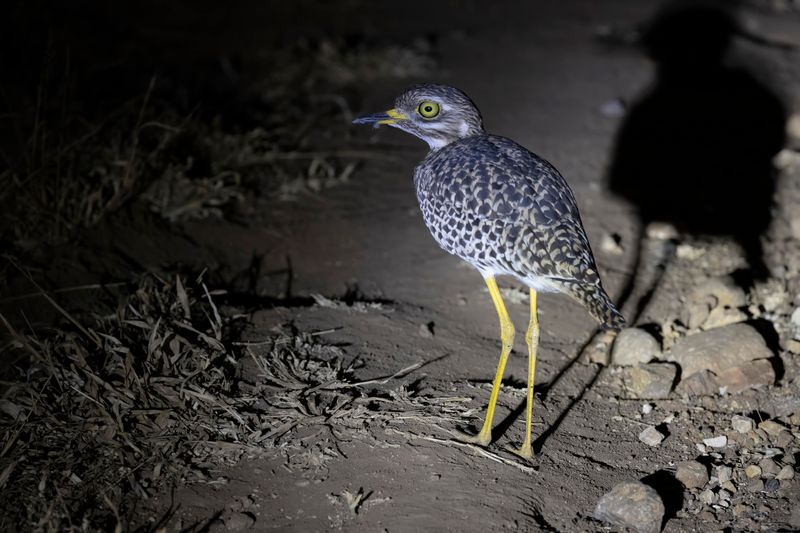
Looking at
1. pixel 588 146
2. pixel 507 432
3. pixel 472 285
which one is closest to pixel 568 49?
pixel 588 146

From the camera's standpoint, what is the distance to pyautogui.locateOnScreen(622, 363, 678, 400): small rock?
3.92 meters

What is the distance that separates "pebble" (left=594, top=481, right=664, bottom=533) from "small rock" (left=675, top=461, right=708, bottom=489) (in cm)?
32

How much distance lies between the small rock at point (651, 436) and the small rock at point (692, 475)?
23cm

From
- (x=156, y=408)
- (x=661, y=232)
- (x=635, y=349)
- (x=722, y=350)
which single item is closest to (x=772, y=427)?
(x=722, y=350)

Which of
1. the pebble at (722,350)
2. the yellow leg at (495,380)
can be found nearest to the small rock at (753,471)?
the pebble at (722,350)

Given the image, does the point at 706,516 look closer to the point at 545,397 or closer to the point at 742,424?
the point at 742,424

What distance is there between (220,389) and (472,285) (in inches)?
70.6

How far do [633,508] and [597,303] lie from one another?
2.75 ft

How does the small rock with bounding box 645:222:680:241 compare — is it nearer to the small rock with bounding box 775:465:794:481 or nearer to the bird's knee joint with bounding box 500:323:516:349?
the bird's knee joint with bounding box 500:323:516:349

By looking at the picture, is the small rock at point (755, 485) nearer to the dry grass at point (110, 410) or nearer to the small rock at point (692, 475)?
the small rock at point (692, 475)

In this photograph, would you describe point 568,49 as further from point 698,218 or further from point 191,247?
point 191,247

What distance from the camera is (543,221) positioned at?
3.44 m

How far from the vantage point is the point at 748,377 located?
3.89 m

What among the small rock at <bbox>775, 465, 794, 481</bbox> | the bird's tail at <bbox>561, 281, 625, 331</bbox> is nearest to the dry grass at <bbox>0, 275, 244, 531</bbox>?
the bird's tail at <bbox>561, 281, 625, 331</bbox>
